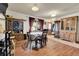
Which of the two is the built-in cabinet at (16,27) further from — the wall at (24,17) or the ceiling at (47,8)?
the ceiling at (47,8)

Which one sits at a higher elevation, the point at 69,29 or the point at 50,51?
the point at 69,29

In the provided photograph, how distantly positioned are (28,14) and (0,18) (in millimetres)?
618

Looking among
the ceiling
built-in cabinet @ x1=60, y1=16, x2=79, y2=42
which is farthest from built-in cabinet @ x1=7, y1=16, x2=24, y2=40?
built-in cabinet @ x1=60, y1=16, x2=79, y2=42

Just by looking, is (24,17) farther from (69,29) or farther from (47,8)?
(69,29)

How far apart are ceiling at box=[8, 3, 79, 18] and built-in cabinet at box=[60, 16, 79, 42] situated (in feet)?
0.71

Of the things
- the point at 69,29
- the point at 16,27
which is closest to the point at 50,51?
the point at 69,29

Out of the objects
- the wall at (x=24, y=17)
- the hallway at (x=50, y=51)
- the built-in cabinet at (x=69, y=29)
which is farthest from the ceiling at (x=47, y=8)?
the hallway at (x=50, y=51)

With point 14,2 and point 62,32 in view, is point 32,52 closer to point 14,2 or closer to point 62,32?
point 62,32

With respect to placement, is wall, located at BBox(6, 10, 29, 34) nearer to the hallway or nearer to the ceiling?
the ceiling

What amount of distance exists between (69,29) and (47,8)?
2.49 ft

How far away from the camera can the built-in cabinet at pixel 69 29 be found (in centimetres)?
234

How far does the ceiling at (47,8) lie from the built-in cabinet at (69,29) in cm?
22

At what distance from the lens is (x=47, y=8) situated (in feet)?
7.29

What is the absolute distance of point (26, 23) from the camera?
2.37 metres
